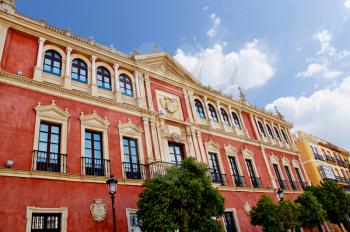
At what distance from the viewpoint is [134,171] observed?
12.2 m

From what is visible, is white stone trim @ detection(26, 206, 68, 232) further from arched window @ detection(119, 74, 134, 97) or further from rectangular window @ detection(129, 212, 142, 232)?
arched window @ detection(119, 74, 134, 97)

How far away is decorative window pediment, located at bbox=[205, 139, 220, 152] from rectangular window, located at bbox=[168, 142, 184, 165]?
6.32 ft

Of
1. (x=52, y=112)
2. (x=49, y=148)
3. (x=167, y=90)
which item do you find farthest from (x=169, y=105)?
(x=49, y=148)

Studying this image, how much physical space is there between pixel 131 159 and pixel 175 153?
3099mm

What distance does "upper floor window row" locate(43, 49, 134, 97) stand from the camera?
480 inches

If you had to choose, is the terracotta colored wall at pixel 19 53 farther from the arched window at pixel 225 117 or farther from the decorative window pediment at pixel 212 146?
the arched window at pixel 225 117

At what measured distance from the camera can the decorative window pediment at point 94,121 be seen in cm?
1164

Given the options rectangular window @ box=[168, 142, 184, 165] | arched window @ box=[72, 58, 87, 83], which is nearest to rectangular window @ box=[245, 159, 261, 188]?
rectangular window @ box=[168, 142, 184, 165]

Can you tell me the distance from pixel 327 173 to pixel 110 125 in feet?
87.9

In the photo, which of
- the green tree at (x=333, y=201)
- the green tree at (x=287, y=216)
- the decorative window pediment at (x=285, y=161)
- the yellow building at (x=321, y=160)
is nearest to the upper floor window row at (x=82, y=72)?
the green tree at (x=287, y=216)

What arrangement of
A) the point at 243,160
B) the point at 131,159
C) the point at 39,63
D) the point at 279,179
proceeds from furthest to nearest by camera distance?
the point at 279,179 < the point at 243,160 < the point at 131,159 < the point at 39,63

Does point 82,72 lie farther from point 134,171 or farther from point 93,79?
point 134,171

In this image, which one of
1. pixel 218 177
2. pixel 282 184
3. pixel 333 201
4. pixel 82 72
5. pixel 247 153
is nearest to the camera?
pixel 82 72

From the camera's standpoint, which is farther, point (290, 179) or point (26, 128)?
point (290, 179)
